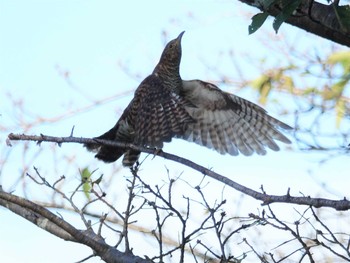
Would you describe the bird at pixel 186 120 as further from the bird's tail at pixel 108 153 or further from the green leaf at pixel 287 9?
the green leaf at pixel 287 9

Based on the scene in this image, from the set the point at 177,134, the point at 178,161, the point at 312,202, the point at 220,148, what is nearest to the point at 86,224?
the point at 178,161

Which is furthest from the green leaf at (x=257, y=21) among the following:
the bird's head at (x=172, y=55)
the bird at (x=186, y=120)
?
the bird's head at (x=172, y=55)

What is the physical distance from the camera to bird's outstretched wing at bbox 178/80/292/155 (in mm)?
5082

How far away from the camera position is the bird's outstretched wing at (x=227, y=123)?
508cm

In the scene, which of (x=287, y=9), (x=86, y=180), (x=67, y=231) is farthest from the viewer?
(x=86, y=180)

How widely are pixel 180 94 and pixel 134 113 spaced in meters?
0.55

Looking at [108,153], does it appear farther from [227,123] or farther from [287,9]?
[287,9]

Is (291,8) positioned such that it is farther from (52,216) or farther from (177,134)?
(177,134)

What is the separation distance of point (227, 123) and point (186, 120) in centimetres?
68

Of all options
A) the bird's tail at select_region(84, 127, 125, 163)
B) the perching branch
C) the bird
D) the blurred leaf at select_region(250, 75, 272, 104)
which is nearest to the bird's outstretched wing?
the bird

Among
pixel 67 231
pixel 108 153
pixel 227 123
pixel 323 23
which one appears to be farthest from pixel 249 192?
pixel 227 123

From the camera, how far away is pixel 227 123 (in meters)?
5.35

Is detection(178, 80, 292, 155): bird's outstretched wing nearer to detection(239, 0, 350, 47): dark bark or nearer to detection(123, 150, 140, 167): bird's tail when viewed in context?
detection(123, 150, 140, 167): bird's tail

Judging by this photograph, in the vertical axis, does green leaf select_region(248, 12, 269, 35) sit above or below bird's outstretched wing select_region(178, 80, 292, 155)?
below
